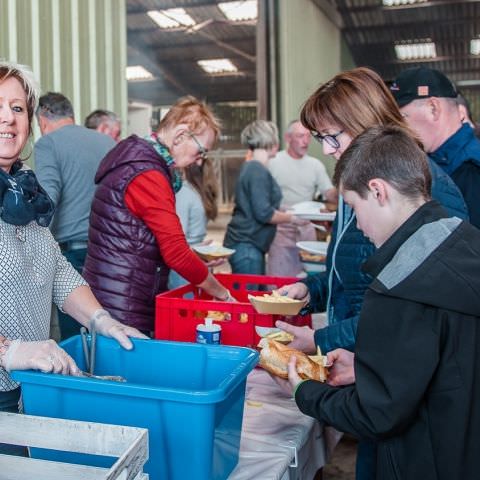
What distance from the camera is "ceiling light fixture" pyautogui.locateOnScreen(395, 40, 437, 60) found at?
13.1 meters

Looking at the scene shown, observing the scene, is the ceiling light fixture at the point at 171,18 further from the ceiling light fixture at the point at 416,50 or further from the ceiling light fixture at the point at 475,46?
the ceiling light fixture at the point at 475,46

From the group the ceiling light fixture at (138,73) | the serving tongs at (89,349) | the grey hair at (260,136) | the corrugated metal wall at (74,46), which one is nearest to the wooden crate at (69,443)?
the serving tongs at (89,349)

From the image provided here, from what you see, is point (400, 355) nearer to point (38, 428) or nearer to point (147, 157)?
point (38, 428)

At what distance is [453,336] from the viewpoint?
1.06 m

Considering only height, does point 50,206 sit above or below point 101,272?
above

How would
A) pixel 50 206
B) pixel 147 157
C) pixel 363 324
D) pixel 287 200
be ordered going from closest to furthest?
pixel 363 324 < pixel 50 206 < pixel 147 157 < pixel 287 200

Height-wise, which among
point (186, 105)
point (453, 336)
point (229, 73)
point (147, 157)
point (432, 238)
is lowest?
point (453, 336)

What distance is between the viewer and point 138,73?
1515cm

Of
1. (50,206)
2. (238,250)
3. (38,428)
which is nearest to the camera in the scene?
(38,428)

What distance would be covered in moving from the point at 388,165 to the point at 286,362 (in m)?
0.52

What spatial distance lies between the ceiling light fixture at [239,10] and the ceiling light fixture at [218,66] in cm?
298

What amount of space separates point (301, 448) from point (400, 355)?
53cm

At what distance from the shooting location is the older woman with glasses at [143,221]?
6.81 ft

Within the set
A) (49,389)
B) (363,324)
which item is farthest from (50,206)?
(363,324)
